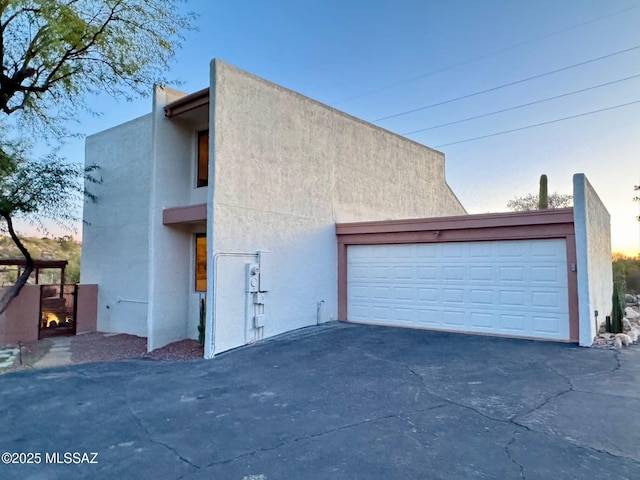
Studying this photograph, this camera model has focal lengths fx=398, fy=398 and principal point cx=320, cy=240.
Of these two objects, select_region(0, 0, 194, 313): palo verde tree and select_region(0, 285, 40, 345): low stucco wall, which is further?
select_region(0, 285, 40, 345): low stucco wall

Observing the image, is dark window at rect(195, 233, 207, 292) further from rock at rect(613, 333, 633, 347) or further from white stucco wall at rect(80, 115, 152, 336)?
rock at rect(613, 333, 633, 347)

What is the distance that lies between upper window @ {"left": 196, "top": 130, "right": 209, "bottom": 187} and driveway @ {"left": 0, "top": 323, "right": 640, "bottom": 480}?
480 cm

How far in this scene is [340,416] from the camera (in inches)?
191

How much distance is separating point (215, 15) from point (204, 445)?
11.6 meters

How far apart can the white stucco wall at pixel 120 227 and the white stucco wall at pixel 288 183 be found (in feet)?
12.7

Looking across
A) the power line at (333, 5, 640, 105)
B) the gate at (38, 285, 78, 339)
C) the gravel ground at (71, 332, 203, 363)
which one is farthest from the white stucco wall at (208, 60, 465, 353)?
the gate at (38, 285, 78, 339)

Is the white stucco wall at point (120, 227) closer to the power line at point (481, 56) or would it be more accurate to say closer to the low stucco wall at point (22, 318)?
the low stucco wall at point (22, 318)

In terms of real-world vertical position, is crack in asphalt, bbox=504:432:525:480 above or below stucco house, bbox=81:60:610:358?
below

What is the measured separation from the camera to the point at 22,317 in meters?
11.0

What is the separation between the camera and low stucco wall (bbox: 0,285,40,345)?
34.9 ft

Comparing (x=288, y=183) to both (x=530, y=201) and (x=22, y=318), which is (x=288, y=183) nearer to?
(x=22, y=318)

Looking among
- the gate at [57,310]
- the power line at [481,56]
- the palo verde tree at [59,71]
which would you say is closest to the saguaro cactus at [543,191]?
the power line at [481,56]

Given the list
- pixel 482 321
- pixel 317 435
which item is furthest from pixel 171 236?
pixel 482 321

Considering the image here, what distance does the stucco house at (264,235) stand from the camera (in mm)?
8844
